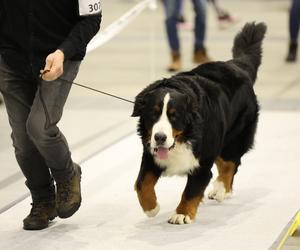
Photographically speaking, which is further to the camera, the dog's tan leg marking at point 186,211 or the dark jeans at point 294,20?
the dark jeans at point 294,20

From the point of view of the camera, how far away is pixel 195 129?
414cm

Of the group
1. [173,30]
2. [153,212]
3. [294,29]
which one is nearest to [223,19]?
[294,29]

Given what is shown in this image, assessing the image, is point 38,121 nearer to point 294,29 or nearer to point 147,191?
point 147,191

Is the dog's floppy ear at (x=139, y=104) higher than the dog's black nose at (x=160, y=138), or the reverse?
the dog's floppy ear at (x=139, y=104)

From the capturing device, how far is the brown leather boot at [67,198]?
168 inches

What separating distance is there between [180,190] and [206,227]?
765mm

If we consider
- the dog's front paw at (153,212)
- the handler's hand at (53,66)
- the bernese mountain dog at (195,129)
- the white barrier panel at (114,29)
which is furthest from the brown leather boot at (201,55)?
the handler's hand at (53,66)

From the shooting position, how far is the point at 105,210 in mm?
4660

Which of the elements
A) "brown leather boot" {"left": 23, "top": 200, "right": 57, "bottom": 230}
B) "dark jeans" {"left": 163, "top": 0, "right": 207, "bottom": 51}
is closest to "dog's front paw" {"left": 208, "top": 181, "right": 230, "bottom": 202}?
"brown leather boot" {"left": 23, "top": 200, "right": 57, "bottom": 230}

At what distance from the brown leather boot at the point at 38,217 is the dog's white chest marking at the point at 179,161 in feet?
2.08

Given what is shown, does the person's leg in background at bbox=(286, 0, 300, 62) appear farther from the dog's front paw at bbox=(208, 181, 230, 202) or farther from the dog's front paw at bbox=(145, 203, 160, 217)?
the dog's front paw at bbox=(145, 203, 160, 217)

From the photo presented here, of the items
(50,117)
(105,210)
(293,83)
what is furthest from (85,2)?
(293,83)

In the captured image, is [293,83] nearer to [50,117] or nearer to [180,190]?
[180,190]

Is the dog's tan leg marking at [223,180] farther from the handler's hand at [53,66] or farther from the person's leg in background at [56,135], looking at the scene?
the handler's hand at [53,66]
